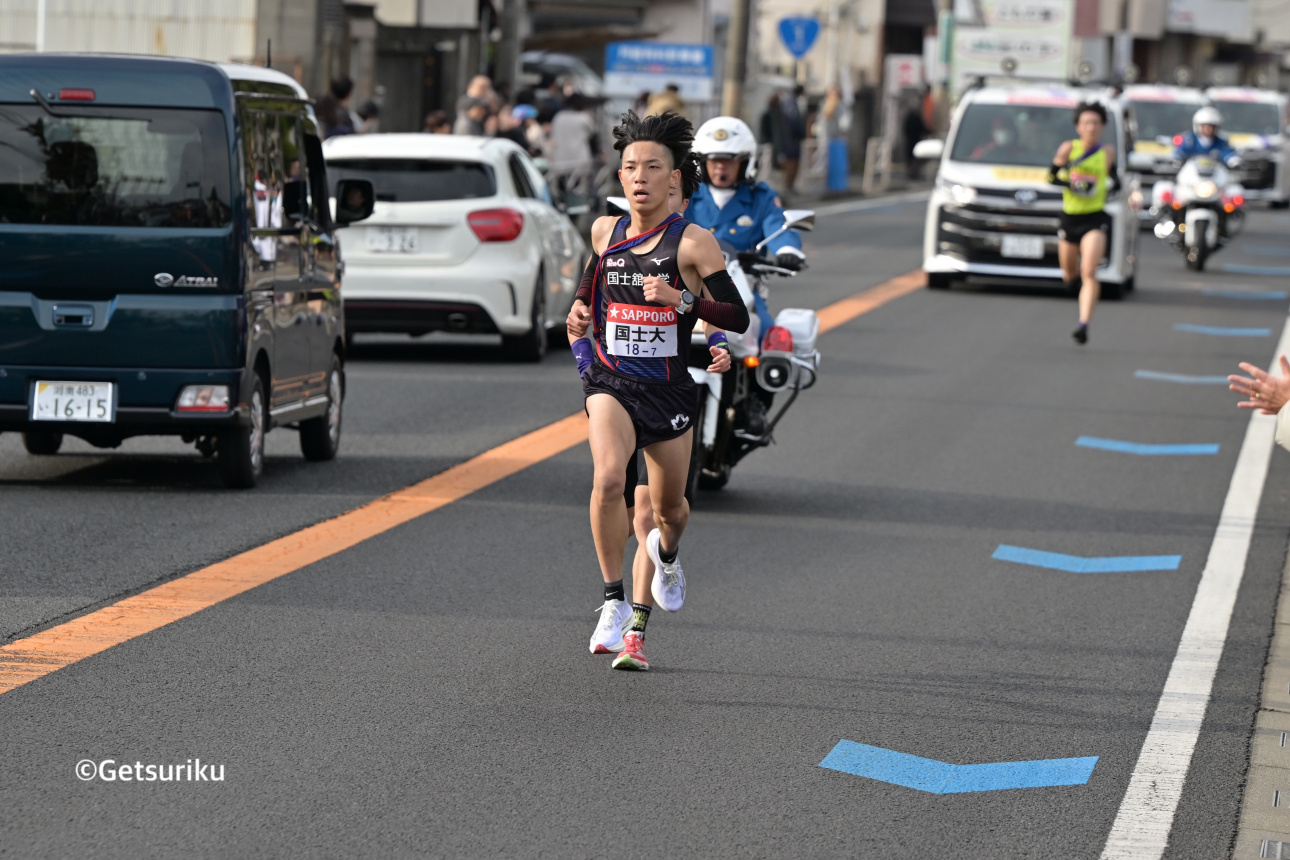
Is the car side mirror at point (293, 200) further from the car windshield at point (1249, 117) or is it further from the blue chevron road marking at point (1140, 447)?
the car windshield at point (1249, 117)

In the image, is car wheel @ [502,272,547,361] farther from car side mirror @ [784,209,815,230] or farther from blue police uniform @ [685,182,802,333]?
car side mirror @ [784,209,815,230]

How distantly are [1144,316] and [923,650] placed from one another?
15033mm

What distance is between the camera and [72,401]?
9.81 meters

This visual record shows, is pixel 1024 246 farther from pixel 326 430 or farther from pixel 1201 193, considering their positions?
pixel 326 430

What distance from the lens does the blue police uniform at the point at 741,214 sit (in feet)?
33.0

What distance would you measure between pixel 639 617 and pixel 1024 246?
673 inches

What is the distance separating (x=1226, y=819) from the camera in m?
5.61

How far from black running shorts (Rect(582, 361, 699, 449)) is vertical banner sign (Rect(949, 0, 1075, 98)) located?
38.1m

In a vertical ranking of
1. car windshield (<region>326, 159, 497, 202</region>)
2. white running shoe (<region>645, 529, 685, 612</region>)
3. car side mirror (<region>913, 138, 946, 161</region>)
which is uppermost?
car side mirror (<region>913, 138, 946, 161</region>)

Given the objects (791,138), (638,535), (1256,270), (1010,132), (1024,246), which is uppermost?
(791,138)

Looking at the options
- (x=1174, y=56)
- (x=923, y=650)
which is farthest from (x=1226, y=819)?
(x=1174, y=56)

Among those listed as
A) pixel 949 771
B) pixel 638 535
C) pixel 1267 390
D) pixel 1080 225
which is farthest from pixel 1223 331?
pixel 949 771

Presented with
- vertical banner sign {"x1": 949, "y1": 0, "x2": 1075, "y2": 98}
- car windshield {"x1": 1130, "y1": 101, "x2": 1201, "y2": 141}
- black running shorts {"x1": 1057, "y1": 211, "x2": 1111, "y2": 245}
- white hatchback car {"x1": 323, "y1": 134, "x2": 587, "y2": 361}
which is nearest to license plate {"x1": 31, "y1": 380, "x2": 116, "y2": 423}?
white hatchback car {"x1": 323, "y1": 134, "x2": 587, "y2": 361}

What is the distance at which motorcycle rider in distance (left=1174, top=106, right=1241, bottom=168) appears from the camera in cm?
2747
